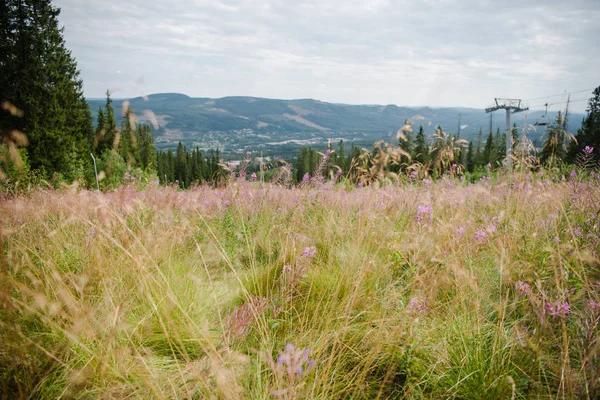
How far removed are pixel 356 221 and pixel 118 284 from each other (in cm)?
236

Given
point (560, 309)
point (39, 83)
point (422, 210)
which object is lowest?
point (560, 309)

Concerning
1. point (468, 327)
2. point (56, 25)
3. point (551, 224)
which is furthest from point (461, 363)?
point (56, 25)

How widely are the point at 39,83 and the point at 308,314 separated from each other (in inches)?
1534

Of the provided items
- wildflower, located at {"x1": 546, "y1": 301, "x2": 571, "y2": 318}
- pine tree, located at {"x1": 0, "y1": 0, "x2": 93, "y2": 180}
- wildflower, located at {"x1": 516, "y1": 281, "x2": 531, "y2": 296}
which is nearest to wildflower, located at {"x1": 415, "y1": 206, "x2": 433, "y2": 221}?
wildflower, located at {"x1": 516, "y1": 281, "x2": 531, "y2": 296}

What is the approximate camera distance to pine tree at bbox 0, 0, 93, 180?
27.1 meters

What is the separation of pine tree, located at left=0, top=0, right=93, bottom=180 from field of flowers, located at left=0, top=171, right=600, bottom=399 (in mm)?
28663

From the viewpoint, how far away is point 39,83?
2925 centimetres

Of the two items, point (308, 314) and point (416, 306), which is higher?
point (416, 306)

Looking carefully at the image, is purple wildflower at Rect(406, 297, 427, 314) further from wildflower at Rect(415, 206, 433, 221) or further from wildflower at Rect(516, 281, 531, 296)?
wildflower at Rect(415, 206, 433, 221)

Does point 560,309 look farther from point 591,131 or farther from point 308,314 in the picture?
point 591,131

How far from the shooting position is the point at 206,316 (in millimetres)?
2186

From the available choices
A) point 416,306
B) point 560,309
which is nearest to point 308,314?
point 416,306

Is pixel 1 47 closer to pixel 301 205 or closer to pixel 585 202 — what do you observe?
pixel 301 205

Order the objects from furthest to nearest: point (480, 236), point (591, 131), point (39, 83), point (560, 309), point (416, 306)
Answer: point (591, 131) → point (39, 83) → point (480, 236) → point (416, 306) → point (560, 309)
